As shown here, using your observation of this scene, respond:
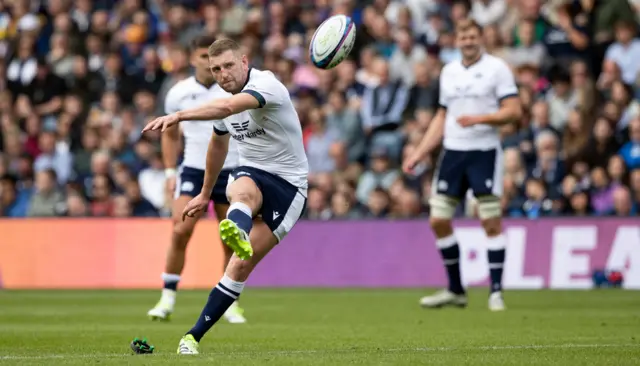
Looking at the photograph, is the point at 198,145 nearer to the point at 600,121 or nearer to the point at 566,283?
the point at 566,283

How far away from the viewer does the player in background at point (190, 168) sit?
12.3 meters

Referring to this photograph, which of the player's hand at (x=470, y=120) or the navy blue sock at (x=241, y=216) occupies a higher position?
the navy blue sock at (x=241, y=216)

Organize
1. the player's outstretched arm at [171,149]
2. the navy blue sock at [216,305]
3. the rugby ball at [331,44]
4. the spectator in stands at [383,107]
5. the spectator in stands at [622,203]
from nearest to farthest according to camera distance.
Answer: the navy blue sock at [216,305] → the rugby ball at [331,44] → the player's outstretched arm at [171,149] → the spectator in stands at [622,203] → the spectator in stands at [383,107]

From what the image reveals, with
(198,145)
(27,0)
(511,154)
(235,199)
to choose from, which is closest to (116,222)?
(511,154)

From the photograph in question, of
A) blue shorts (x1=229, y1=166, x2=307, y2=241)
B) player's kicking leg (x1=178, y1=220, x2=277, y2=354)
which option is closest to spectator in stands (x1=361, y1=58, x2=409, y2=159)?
blue shorts (x1=229, y1=166, x2=307, y2=241)

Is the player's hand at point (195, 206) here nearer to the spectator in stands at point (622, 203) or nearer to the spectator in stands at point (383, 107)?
the spectator in stands at point (622, 203)

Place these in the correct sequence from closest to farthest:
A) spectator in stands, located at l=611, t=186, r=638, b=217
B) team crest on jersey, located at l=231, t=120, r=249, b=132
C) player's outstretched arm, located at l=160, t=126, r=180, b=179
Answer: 1. team crest on jersey, located at l=231, t=120, r=249, b=132
2. player's outstretched arm, located at l=160, t=126, r=180, b=179
3. spectator in stands, located at l=611, t=186, r=638, b=217

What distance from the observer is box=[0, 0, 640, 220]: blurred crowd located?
18.6m

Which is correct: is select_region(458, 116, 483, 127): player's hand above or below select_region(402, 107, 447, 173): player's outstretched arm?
above

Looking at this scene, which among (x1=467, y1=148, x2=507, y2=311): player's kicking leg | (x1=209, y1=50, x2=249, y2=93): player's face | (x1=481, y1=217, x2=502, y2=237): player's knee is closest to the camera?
(x1=209, y1=50, x2=249, y2=93): player's face

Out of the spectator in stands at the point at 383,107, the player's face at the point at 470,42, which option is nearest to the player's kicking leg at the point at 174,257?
the player's face at the point at 470,42

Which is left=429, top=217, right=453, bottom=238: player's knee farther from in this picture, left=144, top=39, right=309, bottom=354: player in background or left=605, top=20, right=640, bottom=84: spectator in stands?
left=605, top=20, right=640, bottom=84: spectator in stands

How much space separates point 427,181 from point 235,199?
10.9 metres

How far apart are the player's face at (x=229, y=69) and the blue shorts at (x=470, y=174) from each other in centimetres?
503
